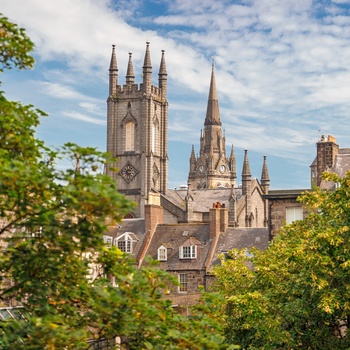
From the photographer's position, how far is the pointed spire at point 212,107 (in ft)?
542

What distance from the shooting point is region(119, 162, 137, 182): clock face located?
112m

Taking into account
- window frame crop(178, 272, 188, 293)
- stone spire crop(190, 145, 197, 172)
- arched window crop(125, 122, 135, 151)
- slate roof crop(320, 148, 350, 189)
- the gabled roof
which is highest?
stone spire crop(190, 145, 197, 172)

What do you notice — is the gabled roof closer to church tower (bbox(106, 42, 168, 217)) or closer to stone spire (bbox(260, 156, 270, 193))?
church tower (bbox(106, 42, 168, 217))

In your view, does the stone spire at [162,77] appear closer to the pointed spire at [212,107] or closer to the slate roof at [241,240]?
the pointed spire at [212,107]

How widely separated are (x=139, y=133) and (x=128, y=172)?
226 inches

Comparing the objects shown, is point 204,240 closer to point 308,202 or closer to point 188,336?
point 308,202

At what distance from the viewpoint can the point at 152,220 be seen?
229 feet

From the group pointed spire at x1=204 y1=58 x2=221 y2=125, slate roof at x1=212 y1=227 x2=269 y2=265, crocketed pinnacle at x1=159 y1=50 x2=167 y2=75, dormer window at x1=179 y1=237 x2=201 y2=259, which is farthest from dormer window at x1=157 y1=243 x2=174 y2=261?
pointed spire at x1=204 y1=58 x2=221 y2=125

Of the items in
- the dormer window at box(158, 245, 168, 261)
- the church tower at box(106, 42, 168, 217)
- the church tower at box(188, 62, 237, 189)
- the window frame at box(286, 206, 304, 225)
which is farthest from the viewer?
the church tower at box(188, 62, 237, 189)

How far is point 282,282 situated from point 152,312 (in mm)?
17614

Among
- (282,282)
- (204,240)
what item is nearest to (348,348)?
(282,282)

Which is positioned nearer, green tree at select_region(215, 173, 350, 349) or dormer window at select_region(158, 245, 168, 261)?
green tree at select_region(215, 173, 350, 349)

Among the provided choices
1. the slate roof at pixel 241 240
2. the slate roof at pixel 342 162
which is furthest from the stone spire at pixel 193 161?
the slate roof at pixel 342 162

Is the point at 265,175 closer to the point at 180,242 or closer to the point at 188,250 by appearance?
the point at 180,242
